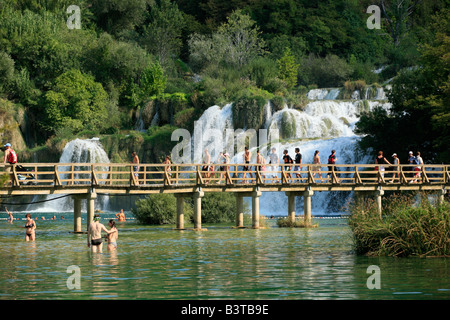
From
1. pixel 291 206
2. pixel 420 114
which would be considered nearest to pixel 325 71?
pixel 420 114

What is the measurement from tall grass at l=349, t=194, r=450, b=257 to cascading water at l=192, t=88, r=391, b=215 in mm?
26124

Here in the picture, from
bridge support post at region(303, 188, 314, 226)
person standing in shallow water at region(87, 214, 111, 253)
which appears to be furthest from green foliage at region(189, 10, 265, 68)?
person standing in shallow water at region(87, 214, 111, 253)

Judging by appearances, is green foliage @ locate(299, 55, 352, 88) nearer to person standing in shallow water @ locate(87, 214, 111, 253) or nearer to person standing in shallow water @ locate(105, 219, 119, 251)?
person standing in shallow water @ locate(105, 219, 119, 251)

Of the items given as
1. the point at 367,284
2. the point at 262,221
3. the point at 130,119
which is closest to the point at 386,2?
the point at 130,119

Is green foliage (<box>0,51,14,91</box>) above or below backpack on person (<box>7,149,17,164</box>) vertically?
above

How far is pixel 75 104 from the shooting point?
3007 inches

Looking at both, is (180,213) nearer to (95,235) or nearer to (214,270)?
(95,235)

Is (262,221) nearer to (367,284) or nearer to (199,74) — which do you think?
(367,284)

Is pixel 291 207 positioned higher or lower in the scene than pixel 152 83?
lower

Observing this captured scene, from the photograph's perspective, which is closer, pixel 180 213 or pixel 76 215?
pixel 76 215

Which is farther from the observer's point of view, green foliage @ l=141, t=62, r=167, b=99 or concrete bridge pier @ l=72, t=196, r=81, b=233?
green foliage @ l=141, t=62, r=167, b=99

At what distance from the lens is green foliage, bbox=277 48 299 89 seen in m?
81.1

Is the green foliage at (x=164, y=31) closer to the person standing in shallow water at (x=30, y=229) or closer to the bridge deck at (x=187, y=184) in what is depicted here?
the bridge deck at (x=187, y=184)

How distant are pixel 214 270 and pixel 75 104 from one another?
55.3 metres
